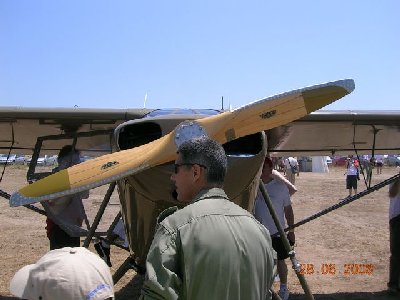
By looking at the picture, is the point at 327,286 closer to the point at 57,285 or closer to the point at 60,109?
the point at 60,109

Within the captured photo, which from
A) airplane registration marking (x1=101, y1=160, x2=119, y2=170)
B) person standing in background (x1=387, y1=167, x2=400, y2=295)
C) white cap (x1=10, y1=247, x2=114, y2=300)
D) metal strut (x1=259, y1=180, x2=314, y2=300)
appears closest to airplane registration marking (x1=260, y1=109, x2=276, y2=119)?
airplane registration marking (x1=101, y1=160, x2=119, y2=170)

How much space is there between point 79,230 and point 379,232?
27.0 ft

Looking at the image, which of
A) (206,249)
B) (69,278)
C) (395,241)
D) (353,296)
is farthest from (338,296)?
(69,278)

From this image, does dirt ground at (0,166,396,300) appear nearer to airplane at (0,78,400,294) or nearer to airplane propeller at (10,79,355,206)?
airplane at (0,78,400,294)

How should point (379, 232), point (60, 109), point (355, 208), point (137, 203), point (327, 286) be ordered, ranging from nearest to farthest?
point (137, 203)
point (60, 109)
point (327, 286)
point (379, 232)
point (355, 208)

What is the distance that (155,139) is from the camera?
421cm

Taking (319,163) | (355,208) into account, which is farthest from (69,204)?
(319,163)

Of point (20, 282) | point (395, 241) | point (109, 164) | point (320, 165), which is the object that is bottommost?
point (320, 165)

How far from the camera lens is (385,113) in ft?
19.9

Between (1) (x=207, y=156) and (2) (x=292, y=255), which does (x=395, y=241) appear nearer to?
(2) (x=292, y=255)

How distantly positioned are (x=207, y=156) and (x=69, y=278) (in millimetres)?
750
